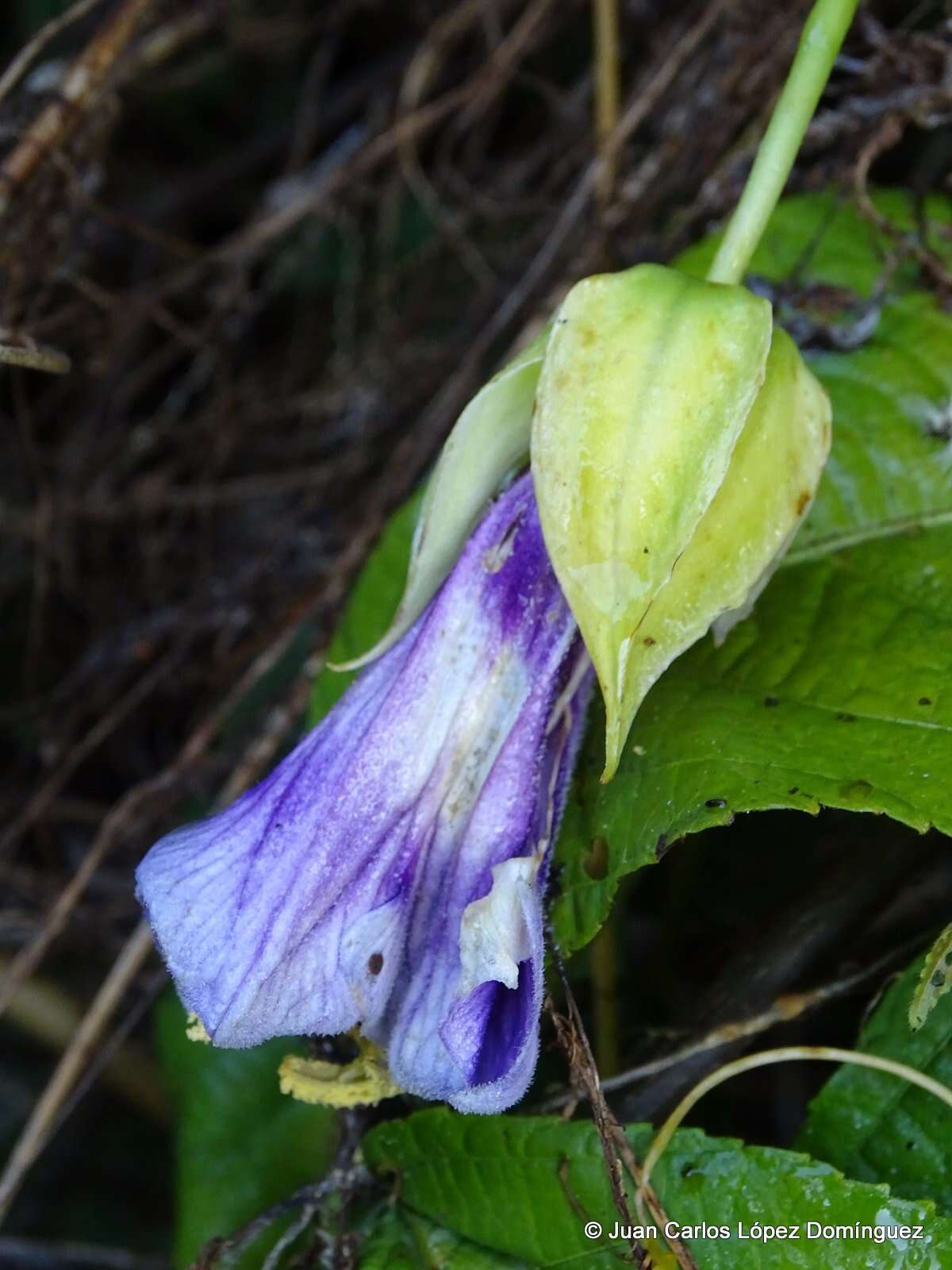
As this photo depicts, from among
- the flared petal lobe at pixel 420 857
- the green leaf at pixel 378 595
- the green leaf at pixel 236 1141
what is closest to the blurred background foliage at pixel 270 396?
the green leaf at pixel 236 1141

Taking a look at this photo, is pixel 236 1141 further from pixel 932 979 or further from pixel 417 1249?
pixel 932 979

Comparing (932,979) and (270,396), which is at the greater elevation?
(932,979)

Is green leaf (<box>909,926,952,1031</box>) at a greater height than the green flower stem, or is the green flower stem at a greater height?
the green flower stem

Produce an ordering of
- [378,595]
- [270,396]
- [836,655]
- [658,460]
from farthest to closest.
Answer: [270,396] < [378,595] < [836,655] < [658,460]

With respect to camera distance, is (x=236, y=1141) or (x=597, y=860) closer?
(x=597, y=860)

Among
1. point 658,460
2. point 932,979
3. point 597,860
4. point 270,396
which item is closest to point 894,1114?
point 932,979

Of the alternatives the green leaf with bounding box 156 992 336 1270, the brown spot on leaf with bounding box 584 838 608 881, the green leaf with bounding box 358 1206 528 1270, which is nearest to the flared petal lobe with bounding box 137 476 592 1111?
the brown spot on leaf with bounding box 584 838 608 881

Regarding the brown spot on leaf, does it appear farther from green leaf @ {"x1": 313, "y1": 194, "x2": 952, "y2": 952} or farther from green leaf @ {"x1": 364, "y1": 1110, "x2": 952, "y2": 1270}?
green leaf @ {"x1": 364, "y1": 1110, "x2": 952, "y2": 1270}

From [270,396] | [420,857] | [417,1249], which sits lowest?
[270,396]
